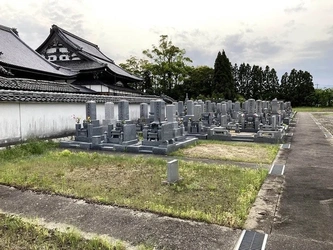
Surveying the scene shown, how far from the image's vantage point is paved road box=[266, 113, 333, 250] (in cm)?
339

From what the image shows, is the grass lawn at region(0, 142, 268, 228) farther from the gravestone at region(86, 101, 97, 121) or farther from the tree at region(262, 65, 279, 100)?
the tree at region(262, 65, 279, 100)

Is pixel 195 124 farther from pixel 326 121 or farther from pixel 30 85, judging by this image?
pixel 326 121

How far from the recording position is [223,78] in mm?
45812

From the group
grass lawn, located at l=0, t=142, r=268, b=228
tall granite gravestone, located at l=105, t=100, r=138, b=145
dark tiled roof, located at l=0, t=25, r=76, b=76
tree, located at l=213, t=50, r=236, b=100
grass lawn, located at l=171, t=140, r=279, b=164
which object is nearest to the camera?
grass lawn, located at l=0, t=142, r=268, b=228

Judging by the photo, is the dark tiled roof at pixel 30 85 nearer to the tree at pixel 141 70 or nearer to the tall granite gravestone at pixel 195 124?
the tall granite gravestone at pixel 195 124

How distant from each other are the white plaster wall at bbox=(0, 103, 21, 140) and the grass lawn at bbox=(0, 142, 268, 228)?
147cm

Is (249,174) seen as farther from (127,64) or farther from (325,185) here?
(127,64)

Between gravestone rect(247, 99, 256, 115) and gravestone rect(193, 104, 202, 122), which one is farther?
gravestone rect(247, 99, 256, 115)

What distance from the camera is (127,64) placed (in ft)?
161

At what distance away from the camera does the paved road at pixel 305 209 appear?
11.1 feet

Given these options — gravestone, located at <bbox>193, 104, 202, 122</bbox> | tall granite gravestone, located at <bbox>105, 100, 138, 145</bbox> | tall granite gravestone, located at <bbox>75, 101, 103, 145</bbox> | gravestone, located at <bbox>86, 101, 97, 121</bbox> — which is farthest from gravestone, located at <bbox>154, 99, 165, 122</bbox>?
gravestone, located at <bbox>193, 104, 202, 122</bbox>

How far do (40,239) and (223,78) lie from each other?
147ft

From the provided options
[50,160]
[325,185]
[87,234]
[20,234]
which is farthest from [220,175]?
[50,160]

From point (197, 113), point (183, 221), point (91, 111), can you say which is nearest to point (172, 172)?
point (183, 221)
